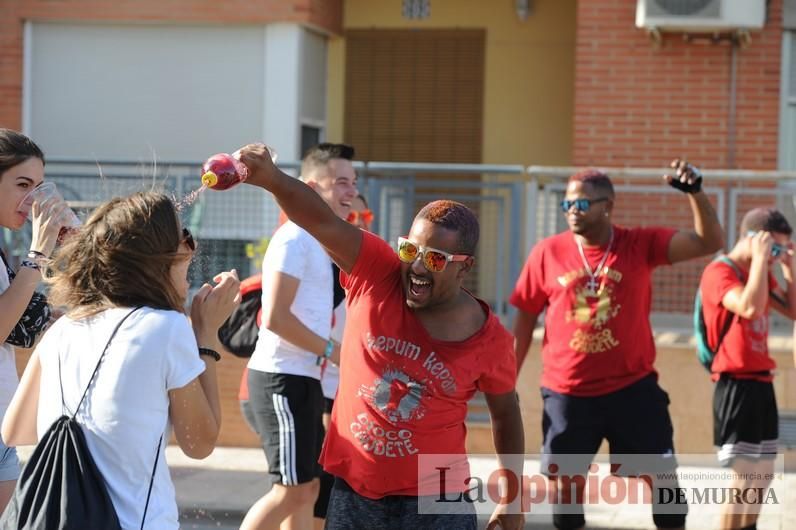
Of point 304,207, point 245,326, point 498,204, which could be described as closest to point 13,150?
point 304,207

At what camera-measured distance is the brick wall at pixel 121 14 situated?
36.9 ft

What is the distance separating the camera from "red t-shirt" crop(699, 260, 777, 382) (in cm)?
662

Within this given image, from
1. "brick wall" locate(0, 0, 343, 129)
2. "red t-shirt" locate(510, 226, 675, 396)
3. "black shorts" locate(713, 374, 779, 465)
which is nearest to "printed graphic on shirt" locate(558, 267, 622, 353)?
"red t-shirt" locate(510, 226, 675, 396)

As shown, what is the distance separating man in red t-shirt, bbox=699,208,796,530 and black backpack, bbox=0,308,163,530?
14.0 ft

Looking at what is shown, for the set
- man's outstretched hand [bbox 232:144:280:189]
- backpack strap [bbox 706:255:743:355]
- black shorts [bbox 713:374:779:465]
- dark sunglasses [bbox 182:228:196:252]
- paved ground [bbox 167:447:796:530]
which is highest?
man's outstretched hand [bbox 232:144:280:189]

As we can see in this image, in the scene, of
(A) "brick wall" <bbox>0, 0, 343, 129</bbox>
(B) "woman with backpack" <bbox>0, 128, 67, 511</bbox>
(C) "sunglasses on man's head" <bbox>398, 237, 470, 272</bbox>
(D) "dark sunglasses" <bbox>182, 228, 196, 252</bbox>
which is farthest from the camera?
(A) "brick wall" <bbox>0, 0, 343, 129</bbox>

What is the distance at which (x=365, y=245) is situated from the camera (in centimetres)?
412

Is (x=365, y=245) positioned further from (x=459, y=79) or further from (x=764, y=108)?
(x=459, y=79)

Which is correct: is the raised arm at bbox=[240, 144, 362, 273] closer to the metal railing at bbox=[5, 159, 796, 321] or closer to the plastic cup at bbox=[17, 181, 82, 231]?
the plastic cup at bbox=[17, 181, 82, 231]

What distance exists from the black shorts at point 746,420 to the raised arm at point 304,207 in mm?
3308

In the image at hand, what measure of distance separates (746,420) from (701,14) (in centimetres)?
470

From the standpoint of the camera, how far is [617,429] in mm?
6223

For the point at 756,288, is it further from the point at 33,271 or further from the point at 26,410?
the point at 26,410

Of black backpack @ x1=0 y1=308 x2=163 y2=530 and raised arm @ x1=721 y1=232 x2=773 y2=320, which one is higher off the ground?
raised arm @ x1=721 y1=232 x2=773 y2=320
